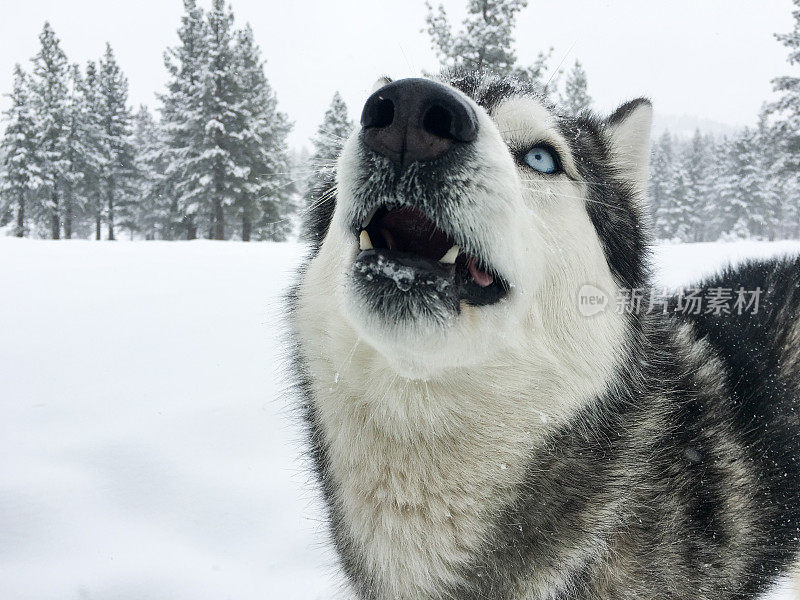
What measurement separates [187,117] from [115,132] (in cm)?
1345

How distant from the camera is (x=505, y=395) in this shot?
190cm

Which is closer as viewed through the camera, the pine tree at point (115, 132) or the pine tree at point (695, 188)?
the pine tree at point (115, 132)

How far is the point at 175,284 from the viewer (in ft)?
24.3

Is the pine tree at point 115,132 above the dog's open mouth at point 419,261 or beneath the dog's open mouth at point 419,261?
above

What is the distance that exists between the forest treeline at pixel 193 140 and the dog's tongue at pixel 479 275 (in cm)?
1877

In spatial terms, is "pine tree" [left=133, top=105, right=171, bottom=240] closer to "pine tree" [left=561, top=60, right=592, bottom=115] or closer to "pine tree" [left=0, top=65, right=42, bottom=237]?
"pine tree" [left=0, top=65, right=42, bottom=237]

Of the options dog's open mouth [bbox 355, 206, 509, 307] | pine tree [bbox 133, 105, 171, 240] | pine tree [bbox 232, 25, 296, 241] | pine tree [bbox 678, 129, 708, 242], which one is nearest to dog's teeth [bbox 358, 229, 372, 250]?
dog's open mouth [bbox 355, 206, 509, 307]

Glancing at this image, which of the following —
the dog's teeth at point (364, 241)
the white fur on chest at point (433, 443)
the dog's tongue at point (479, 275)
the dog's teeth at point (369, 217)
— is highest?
the dog's teeth at point (369, 217)

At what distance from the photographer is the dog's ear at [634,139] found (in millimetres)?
2814

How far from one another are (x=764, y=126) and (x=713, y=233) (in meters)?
13.5

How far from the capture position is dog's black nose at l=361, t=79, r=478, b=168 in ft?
4.77

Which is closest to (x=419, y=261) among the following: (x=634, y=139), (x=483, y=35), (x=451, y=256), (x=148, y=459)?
(x=451, y=256)

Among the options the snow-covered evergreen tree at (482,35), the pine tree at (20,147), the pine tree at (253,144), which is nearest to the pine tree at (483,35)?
the snow-covered evergreen tree at (482,35)

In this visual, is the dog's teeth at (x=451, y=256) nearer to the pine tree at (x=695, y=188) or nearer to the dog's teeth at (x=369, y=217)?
the dog's teeth at (x=369, y=217)
